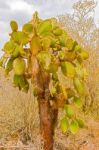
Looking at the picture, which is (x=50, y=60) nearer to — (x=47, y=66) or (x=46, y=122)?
(x=47, y=66)

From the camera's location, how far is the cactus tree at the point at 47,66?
123 centimetres

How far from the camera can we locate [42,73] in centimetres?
124

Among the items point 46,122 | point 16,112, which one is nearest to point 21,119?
point 16,112

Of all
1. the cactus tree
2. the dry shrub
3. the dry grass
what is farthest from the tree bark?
the dry shrub

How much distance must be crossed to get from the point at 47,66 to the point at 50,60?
0.10 ft

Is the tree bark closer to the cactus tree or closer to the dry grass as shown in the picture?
the cactus tree

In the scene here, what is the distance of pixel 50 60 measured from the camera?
3.97 ft

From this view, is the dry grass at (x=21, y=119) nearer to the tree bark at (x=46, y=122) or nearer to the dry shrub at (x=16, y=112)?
the dry shrub at (x=16, y=112)

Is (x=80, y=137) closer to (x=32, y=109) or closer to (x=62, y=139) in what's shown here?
(x=62, y=139)

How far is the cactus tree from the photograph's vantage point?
123cm

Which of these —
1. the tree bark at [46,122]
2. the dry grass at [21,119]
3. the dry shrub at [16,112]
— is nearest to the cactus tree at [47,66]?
the tree bark at [46,122]

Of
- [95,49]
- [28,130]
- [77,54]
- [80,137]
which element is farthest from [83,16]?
[77,54]

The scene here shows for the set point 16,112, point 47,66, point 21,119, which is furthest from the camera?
point 16,112

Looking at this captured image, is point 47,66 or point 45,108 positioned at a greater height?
point 47,66
